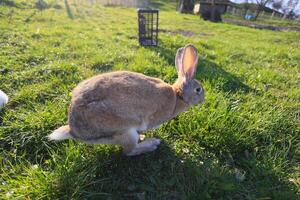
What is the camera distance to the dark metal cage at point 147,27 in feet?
23.9

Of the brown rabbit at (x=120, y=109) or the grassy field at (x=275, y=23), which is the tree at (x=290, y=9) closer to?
the grassy field at (x=275, y=23)

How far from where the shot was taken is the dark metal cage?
7.30m

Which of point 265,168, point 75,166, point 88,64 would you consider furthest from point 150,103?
point 88,64

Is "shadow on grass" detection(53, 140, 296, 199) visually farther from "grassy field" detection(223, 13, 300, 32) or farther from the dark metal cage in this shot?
"grassy field" detection(223, 13, 300, 32)

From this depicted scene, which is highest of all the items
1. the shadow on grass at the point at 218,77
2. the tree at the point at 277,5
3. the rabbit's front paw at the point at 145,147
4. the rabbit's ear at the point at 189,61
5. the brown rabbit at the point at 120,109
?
the rabbit's ear at the point at 189,61

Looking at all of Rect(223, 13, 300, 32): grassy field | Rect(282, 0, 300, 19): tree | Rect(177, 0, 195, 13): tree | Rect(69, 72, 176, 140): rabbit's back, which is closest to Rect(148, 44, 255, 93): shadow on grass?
Rect(69, 72, 176, 140): rabbit's back

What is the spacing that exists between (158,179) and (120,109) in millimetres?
856

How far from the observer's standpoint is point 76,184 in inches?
94.4

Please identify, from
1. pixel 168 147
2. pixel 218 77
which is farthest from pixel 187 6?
pixel 168 147

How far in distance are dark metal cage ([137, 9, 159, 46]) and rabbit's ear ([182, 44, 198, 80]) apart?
4.33 m

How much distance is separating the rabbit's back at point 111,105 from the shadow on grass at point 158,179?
1.27ft

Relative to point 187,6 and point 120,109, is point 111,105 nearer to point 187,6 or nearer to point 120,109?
point 120,109

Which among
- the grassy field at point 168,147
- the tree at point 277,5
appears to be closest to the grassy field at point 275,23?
the tree at point 277,5

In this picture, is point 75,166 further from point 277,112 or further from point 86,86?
point 277,112
